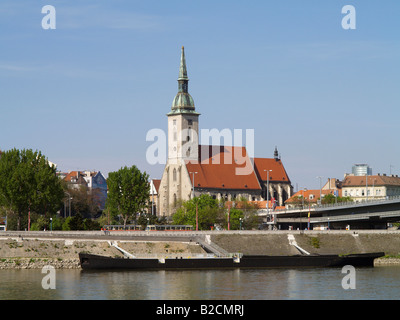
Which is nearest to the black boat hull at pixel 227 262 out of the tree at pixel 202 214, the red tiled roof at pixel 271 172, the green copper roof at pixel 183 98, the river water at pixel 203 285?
the river water at pixel 203 285

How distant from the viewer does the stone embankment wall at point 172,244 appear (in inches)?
3853

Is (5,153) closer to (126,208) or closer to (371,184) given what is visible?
(126,208)

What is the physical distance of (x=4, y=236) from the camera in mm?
102000

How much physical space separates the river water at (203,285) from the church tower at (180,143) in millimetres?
90343

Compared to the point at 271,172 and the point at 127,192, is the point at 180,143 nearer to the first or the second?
the point at 271,172

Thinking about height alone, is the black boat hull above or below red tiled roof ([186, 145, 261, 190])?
below

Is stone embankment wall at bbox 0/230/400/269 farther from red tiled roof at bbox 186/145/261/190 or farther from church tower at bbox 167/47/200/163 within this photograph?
church tower at bbox 167/47/200/163

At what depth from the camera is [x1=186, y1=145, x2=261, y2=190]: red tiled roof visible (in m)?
182

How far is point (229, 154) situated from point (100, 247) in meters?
94.6

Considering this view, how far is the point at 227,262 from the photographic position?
9331 centimetres

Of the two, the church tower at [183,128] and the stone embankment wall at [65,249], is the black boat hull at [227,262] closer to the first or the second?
the stone embankment wall at [65,249]

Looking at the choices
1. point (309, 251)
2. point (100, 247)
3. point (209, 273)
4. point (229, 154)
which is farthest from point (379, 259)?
point (229, 154)

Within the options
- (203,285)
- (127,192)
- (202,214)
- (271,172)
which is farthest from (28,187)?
Answer: (271,172)

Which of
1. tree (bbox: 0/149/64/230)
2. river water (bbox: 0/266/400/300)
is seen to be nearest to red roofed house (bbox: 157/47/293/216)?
tree (bbox: 0/149/64/230)
